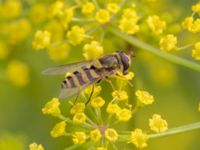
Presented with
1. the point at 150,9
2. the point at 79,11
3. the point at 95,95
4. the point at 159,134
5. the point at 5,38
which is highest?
the point at 5,38

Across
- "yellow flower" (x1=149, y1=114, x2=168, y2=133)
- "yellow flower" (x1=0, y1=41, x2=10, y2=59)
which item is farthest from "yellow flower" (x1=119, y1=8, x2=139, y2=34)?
"yellow flower" (x1=0, y1=41, x2=10, y2=59)

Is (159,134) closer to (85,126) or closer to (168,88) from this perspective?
(85,126)

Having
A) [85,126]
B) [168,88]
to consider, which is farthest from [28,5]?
[85,126]

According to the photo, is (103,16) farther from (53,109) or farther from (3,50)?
(3,50)

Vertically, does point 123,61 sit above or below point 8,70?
below

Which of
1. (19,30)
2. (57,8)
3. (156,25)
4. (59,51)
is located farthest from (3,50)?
(156,25)

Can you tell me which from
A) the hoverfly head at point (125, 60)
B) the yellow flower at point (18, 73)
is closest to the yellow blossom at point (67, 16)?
the hoverfly head at point (125, 60)
